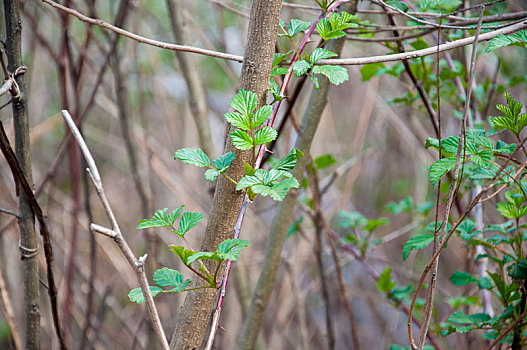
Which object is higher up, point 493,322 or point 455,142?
point 455,142

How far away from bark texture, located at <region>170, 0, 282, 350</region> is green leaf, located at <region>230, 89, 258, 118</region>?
1.3 inches

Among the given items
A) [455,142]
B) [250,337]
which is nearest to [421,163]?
[250,337]

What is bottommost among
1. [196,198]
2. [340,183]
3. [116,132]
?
[196,198]

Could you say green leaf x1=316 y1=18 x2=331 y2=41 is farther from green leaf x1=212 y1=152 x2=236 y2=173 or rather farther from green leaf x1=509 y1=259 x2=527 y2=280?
green leaf x1=509 y1=259 x2=527 y2=280

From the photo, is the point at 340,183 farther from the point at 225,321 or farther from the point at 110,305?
the point at 110,305

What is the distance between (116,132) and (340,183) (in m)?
1.27

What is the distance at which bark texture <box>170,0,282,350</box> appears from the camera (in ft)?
1.58

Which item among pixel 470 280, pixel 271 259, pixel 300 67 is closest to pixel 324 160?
pixel 271 259

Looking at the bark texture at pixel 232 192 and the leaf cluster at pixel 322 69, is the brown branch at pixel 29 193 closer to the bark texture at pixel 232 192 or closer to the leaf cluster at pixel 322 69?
the bark texture at pixel 232 192

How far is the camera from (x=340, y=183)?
2.17 metres

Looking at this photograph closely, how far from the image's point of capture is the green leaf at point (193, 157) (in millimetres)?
455

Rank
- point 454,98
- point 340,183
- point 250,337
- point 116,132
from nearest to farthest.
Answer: point 250,337 → point 454,98 → point 340,183 → point 116,132

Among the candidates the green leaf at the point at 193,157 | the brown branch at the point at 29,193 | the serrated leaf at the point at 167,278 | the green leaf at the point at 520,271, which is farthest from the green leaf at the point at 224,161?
the green leaf at the point at 520,271

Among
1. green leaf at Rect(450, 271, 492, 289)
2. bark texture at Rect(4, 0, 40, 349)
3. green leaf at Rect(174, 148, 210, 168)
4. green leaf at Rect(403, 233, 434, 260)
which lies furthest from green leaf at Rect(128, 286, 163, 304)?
green leaf at Rect(450, 271, 492, 289)
